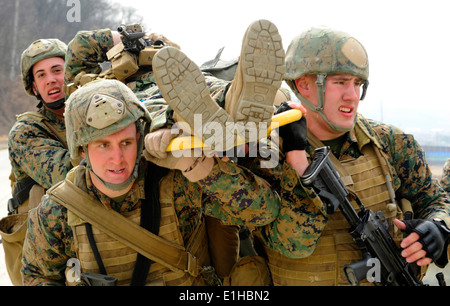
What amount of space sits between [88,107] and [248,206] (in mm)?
1067

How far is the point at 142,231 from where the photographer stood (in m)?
2.81

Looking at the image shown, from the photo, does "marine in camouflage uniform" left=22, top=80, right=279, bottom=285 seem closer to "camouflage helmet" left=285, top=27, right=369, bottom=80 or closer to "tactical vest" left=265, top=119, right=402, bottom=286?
"tactical vest" left=265, top=119, right=402, bottom=286

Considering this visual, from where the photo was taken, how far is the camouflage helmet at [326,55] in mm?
2949

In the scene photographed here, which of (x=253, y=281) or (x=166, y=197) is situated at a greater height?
(x=166, y=197)

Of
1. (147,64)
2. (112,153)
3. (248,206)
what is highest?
(147,64)

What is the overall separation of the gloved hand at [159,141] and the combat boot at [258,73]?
0.36m

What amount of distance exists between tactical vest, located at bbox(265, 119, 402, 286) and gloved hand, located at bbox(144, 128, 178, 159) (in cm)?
97

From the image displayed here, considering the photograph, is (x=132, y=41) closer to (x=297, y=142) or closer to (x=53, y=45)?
(x=53, y=45)

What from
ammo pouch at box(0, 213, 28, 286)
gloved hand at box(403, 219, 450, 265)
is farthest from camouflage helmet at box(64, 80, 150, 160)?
ammo pouch at box(0, 213, 28, 286)

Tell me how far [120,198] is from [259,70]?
121cm

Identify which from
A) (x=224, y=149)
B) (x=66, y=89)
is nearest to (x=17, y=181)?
(x=66, y=89)

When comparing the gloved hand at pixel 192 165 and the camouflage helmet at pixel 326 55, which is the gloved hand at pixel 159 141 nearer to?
the gloved hand at pixel 192 165

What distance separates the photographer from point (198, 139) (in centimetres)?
234

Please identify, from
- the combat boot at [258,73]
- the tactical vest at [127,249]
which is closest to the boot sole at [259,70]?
the combat boot at [258,73]
